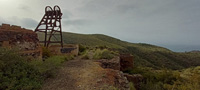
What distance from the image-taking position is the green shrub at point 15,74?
4.30m

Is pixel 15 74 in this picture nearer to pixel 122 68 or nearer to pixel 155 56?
pixel 122 68

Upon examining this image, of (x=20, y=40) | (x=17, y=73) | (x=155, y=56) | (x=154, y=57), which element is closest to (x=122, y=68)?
(x=20, y=40)

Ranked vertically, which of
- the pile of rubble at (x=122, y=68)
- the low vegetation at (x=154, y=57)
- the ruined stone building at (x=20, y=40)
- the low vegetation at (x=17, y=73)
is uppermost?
the ruined stone building at (x=20, y=40)

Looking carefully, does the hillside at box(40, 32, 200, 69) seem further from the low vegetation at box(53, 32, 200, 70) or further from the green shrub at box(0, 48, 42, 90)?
the green shrub at box(0, 48, 42, 90)

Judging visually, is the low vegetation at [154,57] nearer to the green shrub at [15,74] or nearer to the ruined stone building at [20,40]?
the ruined stone building at [20,40]

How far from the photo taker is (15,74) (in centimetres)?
471

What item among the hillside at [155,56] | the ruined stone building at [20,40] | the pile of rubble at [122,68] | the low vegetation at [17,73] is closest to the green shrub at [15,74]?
the low vegetation at [17,73]

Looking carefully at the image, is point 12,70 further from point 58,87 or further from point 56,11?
point 56,11

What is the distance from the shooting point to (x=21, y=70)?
520cm

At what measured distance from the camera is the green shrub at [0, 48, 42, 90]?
14.1ft

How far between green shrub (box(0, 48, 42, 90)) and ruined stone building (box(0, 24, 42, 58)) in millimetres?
940

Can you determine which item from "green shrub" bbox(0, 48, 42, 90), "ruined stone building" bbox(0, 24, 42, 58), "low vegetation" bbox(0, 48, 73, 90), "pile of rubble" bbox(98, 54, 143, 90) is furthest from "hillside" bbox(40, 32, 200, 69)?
"green shrub" bbox(0, 48, 42, 90)

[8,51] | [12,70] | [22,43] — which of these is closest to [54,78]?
[12,70]

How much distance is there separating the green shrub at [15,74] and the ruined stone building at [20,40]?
0.94 m
